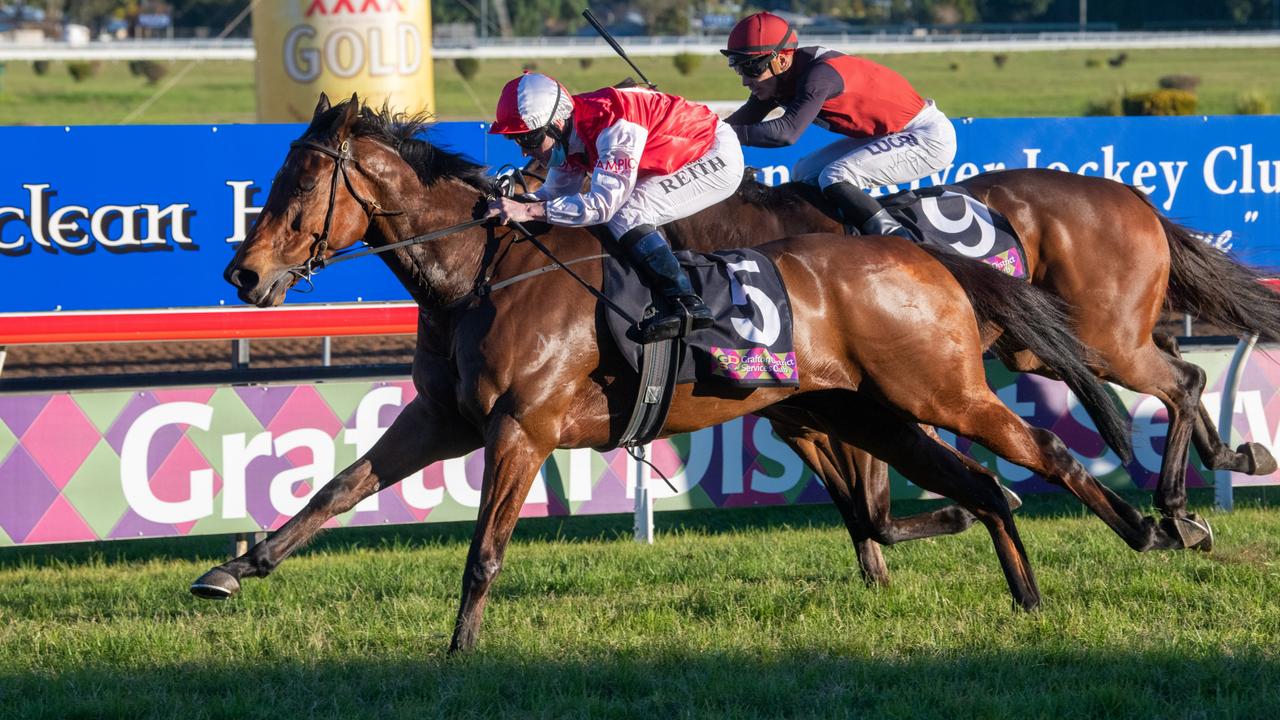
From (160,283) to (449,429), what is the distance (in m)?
3.12

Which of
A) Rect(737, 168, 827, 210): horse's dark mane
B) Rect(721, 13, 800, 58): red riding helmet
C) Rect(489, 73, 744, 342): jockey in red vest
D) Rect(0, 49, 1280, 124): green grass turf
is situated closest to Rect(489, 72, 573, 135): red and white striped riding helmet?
Rect(489, 73, 744, 342): jockey in red vest

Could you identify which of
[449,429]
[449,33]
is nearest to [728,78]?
[449,33]

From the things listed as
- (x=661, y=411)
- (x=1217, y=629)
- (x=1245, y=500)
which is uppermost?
(x=661, y=411)

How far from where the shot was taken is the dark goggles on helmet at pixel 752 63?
18.7 ft

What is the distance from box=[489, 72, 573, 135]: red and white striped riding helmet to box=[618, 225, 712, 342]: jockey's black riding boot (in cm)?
47

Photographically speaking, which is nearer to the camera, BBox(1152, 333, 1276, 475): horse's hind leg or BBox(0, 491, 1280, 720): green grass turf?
BBox(0, 491, 1280, 720): green grass turf

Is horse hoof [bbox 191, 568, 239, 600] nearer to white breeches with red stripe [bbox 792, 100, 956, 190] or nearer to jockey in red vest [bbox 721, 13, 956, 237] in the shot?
jockey in red vest [bbox 721, 13, 956, 237]

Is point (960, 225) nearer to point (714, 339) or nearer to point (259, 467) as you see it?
point (714, 339)

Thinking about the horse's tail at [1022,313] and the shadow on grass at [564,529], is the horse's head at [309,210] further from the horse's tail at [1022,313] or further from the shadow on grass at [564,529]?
the shadow on grass at [564,529]

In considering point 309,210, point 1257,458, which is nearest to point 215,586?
point 309,210

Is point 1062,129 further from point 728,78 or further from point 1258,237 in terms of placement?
point 728,78

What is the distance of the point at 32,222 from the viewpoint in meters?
7.08

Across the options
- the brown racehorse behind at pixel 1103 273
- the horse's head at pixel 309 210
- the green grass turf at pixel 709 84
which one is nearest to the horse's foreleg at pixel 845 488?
the brown racehorse behind at pixel 1103 273

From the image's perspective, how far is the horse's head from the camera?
172 inches
